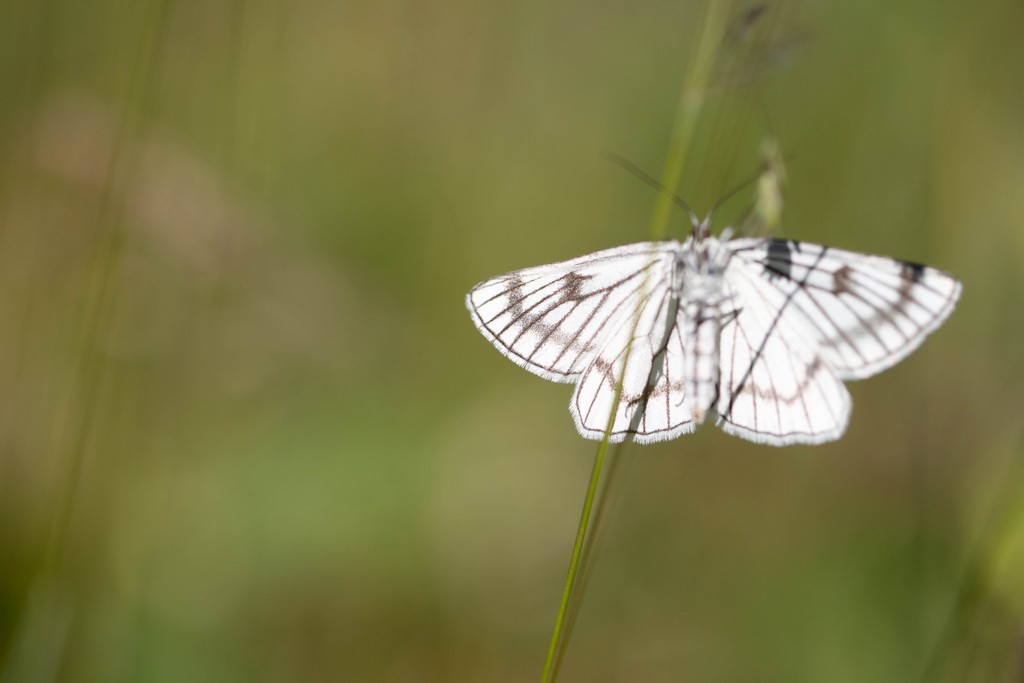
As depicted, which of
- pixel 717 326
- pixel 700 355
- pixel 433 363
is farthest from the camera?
pixel 433 363

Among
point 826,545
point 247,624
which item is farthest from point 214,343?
point 826,545

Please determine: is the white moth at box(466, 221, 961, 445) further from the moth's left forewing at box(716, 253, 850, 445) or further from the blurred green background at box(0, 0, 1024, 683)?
the blurred green background at box(0, 0, 1024, 683)

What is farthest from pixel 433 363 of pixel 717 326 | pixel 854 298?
pixel 854 298

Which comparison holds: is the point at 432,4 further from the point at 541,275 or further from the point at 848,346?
the point at 848,346

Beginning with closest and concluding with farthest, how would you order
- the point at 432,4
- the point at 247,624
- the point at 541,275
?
the point at 541,275, the point at 247,624, the point at 432,4

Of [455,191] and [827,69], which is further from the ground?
[827,69]

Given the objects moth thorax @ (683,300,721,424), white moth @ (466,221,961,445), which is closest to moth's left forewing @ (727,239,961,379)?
white moth @ (466,221,961,445)

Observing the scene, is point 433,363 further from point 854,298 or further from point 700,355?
point 854,298

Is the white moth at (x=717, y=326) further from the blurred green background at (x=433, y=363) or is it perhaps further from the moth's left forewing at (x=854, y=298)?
the blurred green background at (x=433, y=363)
